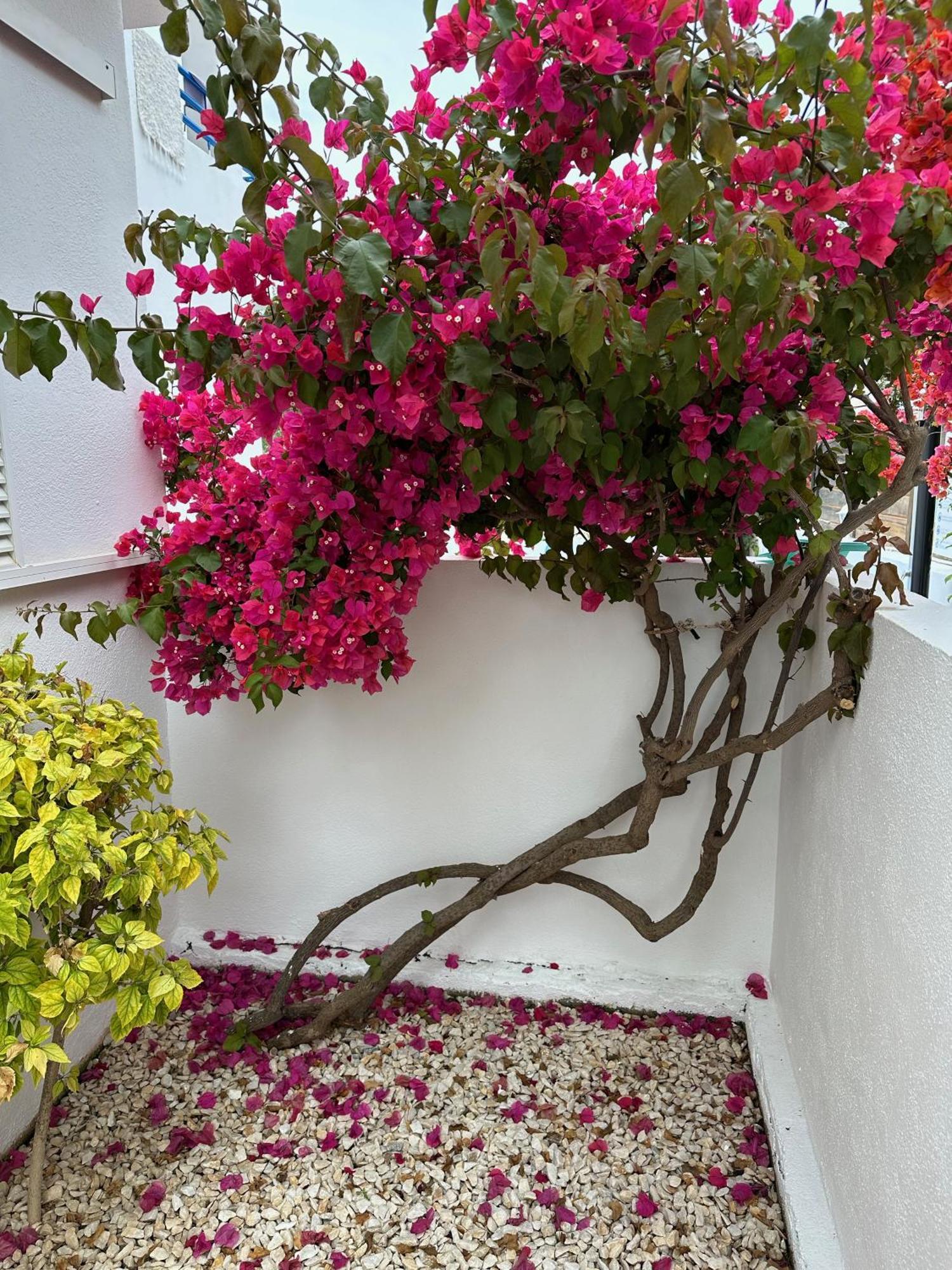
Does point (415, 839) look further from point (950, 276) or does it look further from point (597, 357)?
point (950, 276)

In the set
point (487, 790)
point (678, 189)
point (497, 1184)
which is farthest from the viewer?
point (487, 790)

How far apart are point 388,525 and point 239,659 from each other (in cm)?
39

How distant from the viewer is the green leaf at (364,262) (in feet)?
3.18

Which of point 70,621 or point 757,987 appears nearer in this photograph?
point 70,621

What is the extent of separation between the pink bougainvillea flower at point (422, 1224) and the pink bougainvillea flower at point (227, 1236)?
312 millimetres

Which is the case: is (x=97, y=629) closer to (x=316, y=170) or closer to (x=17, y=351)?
(x=17, y=351)

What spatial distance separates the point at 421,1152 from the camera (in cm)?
172

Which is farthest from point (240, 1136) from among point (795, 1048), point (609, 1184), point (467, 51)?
point (467, 51)

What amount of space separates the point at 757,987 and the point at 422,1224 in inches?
38.7

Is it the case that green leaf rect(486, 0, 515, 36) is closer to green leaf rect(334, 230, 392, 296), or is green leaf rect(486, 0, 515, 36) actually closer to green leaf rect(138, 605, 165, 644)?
green leaf rect(334, 230, 392, 296)

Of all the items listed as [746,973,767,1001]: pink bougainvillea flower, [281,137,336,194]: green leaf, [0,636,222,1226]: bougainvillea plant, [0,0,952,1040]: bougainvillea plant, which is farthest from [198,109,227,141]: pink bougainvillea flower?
[746,973,767,1001]: pink bougainvillea flower

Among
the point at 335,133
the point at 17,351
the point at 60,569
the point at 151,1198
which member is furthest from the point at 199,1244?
the point at 335,133

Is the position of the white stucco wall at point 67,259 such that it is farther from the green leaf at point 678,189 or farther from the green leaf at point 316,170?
the green leaf at point 678,189

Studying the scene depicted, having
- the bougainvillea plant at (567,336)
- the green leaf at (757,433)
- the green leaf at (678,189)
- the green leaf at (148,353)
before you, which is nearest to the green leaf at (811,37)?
the bougainvillea plant at (567,336)
